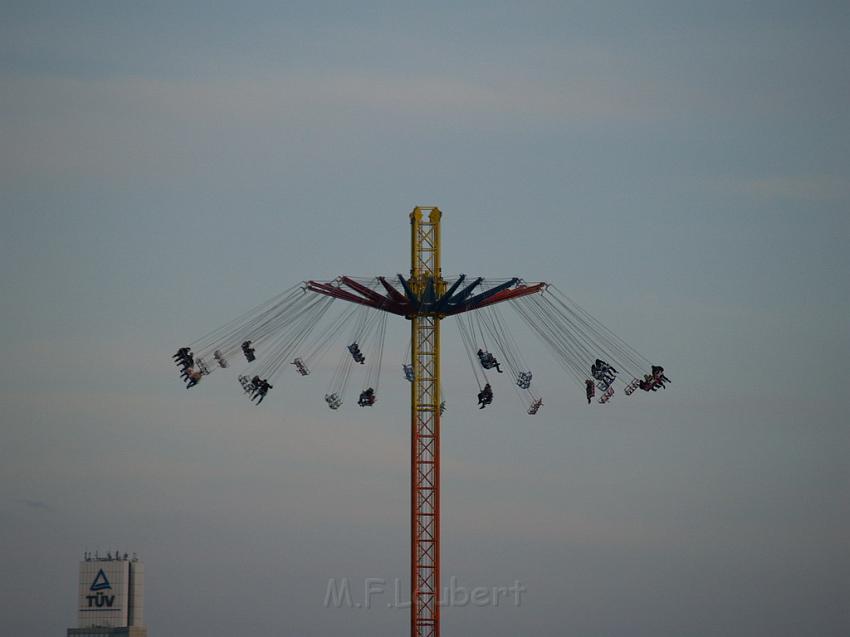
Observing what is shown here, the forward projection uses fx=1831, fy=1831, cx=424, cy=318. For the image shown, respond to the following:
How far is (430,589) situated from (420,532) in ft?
15.4

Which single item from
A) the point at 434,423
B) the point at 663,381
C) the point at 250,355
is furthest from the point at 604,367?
the point at 250,355

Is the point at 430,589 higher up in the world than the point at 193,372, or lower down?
lower down

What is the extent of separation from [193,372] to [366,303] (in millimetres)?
15070

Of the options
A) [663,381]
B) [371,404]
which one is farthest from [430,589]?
[663,381]

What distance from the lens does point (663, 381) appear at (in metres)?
144

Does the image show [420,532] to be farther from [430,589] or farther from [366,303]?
[366,303]

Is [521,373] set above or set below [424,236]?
below

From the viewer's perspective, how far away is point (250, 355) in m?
146

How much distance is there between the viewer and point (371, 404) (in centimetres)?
14588

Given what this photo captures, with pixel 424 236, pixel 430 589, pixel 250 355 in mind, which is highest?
pixel 424 236

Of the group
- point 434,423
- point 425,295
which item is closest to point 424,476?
point 434,423

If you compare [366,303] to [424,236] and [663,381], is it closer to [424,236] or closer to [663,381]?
[424,236]

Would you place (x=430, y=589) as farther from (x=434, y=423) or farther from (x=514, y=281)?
(x=514, y=281)

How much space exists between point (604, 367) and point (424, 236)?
64.5 ft
